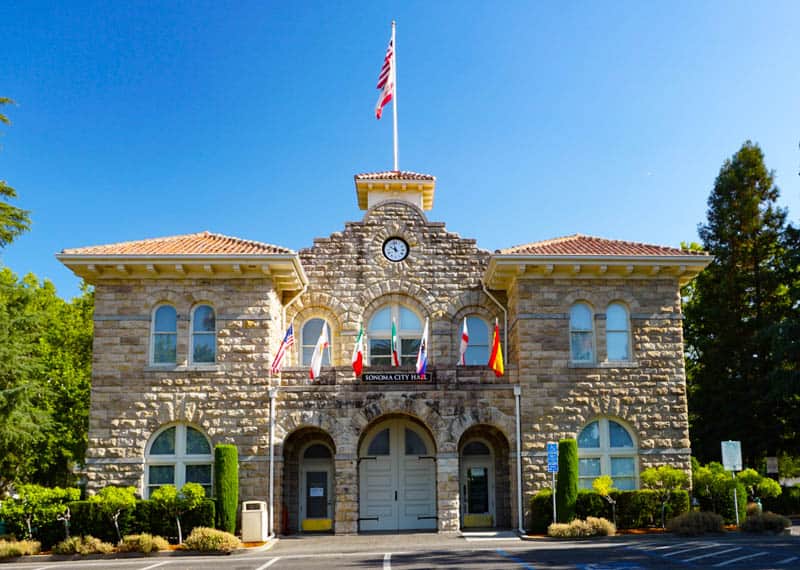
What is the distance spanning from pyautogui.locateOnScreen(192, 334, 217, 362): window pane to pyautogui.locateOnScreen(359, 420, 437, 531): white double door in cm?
543

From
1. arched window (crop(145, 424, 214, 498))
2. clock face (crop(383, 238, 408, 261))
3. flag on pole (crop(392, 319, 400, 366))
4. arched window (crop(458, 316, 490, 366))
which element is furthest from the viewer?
clock face (crop(383, 238, 408, 261))

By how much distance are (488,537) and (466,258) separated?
875cm

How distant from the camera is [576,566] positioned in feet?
46.6

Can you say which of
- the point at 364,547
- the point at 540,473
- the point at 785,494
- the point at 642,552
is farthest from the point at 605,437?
the point at 785,494

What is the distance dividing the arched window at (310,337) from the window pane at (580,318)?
24.7 feet

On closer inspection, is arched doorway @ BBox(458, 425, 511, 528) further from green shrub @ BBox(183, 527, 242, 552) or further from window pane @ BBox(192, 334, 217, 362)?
window pane @ BBox(192, 334, 217, 362)

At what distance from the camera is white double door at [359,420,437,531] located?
22953mm

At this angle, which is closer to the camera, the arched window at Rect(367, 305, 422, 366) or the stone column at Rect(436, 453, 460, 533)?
the stone column at Rect(436, 453, 460, 533)

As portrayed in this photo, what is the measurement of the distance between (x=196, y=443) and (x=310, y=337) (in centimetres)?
504

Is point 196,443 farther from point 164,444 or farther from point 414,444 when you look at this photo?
point 414,444

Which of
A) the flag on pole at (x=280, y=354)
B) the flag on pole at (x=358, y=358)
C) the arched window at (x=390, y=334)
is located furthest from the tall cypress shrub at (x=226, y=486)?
the arched window at (x=390, y=334)

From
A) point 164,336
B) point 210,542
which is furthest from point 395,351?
point 210,542

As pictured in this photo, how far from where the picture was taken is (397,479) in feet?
76.0

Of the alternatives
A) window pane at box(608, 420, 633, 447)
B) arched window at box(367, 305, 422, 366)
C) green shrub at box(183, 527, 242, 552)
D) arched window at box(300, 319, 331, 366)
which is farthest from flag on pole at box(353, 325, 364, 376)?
window pane at box(608, 420, 633, 447)
